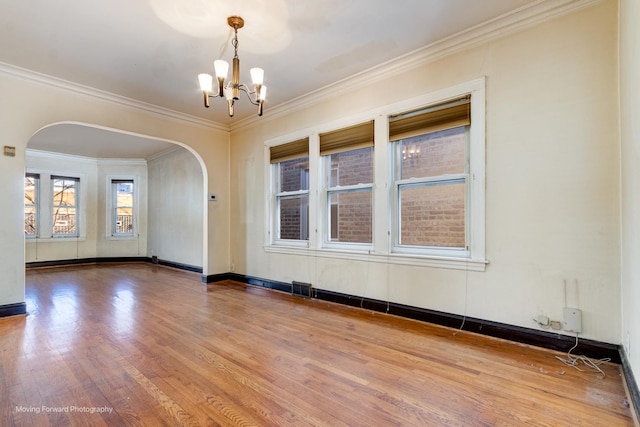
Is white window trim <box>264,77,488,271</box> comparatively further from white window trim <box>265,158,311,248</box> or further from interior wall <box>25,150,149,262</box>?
interior wall <box>25,150,149,262</box>

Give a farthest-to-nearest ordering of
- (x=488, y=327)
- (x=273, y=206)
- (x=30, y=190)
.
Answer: (x=30, y=190), (x=273, y=206), (x=488, y=327)

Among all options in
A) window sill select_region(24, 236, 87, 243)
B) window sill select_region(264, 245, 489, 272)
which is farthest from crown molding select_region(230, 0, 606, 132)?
window sill select_region(24, 236, 87, 243)

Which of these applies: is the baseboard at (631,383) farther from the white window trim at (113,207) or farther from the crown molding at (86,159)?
the white window trim at (113,207)

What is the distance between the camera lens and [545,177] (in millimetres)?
2641

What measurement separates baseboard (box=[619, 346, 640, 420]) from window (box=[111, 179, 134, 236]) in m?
9.46

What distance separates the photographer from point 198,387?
205 cm

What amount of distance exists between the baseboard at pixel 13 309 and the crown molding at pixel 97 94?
2.67 meters

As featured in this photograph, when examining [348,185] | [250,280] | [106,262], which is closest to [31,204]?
[106,262]

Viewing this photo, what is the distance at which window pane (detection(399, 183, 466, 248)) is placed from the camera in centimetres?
326

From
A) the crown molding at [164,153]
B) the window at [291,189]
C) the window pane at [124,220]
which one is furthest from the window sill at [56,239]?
the window at [291,189]

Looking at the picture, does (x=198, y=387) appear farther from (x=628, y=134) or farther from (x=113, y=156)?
(x=113, y=156)

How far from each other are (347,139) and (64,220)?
7751mm

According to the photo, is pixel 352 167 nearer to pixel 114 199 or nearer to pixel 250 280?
pixel 250 280

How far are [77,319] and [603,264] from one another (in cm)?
506
